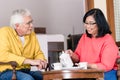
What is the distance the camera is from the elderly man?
3.06m

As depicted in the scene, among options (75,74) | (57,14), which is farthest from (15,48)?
(57,14)

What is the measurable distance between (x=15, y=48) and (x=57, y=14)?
2885mm

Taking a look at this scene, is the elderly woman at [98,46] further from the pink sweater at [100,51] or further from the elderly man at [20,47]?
the elderly man at [20,47]

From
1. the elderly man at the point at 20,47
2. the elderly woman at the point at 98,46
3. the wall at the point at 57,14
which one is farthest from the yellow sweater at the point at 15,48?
the wall at the point at 57,14

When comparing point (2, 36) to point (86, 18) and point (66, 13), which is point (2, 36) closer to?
point (86, 18)

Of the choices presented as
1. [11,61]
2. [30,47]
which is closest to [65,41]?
[30,47]

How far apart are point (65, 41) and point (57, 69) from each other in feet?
8.47

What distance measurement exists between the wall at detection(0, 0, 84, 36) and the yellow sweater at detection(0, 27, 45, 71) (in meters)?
2.40

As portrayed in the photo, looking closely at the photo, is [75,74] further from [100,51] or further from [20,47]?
[20,47]

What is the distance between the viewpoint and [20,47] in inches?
127

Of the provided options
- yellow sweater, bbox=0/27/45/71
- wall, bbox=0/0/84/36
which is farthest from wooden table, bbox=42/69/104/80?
wall, bbox=0/0/84/36

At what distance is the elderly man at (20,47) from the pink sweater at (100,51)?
42 cm

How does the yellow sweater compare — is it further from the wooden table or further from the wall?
the wall

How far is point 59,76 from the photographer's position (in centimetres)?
269
